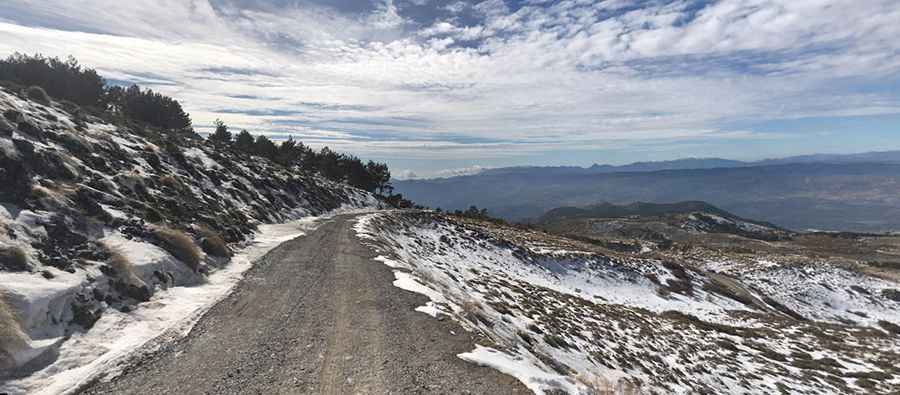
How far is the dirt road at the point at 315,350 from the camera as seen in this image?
26.8 ft

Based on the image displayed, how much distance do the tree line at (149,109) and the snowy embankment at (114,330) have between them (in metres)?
33.1

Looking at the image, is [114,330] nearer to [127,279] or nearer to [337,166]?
[127,279]

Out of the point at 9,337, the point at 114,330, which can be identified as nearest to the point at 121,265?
the point at 114,330

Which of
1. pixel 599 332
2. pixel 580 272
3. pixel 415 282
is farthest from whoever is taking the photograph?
pixel 580 272

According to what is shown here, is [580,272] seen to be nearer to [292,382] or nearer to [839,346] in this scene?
[839,346]

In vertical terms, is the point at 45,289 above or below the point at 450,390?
above

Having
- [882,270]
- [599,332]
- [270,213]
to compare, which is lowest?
[882,270]

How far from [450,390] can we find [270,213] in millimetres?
33153

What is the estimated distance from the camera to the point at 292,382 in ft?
26.9

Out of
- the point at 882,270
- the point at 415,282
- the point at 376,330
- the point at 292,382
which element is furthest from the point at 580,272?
the point at 882,270

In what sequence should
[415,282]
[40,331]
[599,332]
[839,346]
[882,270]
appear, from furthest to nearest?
1. [882,270]
2. [839,346]
3. [599,332]
4. [415,282]
5. [40,331]

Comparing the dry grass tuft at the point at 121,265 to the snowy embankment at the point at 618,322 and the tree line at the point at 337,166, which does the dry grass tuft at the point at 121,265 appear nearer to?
the snowy embankment at the point at 618,322

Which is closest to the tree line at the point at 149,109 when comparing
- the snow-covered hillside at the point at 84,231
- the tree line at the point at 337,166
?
the tree line at the point at 337,166

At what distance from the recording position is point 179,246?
16.5 m
